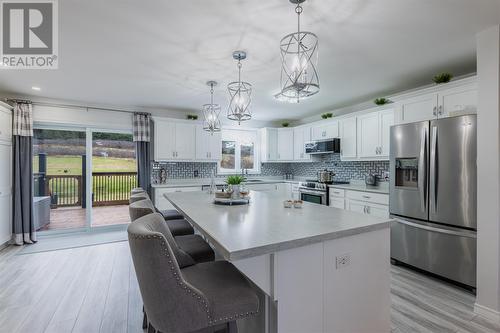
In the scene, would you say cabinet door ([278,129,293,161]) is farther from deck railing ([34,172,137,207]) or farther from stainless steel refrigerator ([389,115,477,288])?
deck railing ([34,172,137,207])

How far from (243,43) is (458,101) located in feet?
8.05

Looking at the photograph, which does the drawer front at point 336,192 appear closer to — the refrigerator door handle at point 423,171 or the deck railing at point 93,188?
the refrigerator door handle at point 423,171

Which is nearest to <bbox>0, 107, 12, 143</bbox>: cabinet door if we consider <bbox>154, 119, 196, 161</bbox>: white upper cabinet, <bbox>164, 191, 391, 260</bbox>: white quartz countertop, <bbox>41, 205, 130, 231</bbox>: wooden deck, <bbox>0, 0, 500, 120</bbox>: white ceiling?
<bbox>0, 0, 500, 120</bbox>: white ceiling

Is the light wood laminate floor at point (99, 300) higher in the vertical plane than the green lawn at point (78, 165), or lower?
lower

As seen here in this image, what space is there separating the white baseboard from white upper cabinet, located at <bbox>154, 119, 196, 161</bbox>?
15.1 feet

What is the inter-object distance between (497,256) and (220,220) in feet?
7.73

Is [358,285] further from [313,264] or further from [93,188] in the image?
[93,188]

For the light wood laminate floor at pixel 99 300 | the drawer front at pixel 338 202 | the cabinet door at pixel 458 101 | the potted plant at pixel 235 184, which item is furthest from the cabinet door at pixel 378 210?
the potted plant at pixel 235 184

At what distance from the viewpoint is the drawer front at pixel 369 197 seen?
3.50 m

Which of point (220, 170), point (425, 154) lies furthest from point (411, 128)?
point (220, 170)

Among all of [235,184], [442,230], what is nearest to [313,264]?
[235,184]

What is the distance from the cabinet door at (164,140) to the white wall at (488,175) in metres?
4.53

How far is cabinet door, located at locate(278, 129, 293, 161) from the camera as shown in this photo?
5964 millimetres

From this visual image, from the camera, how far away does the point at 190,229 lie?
2543mm
